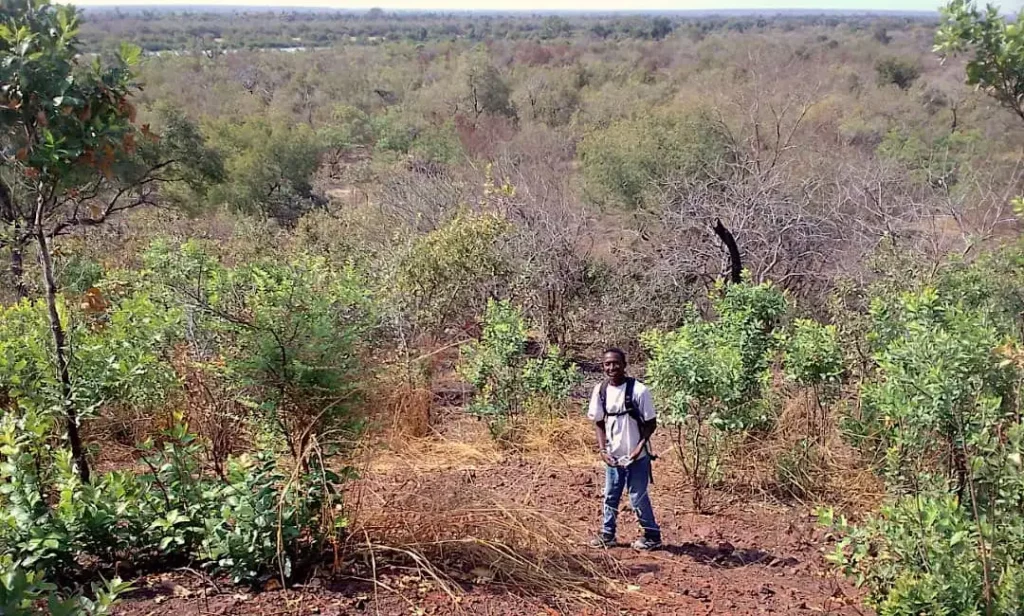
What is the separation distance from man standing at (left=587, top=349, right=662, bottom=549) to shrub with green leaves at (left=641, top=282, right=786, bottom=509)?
0.74 meters

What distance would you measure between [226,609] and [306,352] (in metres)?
1.16

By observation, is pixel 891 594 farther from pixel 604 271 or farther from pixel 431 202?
pixel 431 202

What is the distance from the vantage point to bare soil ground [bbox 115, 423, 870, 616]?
3.70 m

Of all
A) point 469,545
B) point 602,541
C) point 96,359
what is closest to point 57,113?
point 96,359

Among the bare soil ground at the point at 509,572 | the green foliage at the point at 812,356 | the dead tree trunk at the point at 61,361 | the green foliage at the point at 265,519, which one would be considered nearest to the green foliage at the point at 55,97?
the dead tree trunk at the point at 61,361

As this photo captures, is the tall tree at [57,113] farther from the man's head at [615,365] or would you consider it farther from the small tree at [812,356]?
the small tree at [812,356]

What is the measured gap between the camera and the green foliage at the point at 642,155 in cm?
1677

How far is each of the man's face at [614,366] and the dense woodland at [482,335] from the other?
31.7 inches

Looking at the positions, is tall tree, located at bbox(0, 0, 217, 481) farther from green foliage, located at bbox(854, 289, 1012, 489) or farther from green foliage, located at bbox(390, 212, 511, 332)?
green foliage, located at bbox(390, 212, 511, 332)

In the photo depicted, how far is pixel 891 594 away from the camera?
346cm

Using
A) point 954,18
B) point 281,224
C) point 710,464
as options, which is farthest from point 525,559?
point 281,224

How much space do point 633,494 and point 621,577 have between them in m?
0.59

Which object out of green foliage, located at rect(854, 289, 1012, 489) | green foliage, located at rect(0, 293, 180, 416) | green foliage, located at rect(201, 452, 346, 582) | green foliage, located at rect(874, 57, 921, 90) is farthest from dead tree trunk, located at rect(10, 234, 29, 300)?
green foliage, located at rect(874, 57, 921, 90)

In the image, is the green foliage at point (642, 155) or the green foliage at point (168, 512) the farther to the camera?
the green foliage at point (642, 155)
